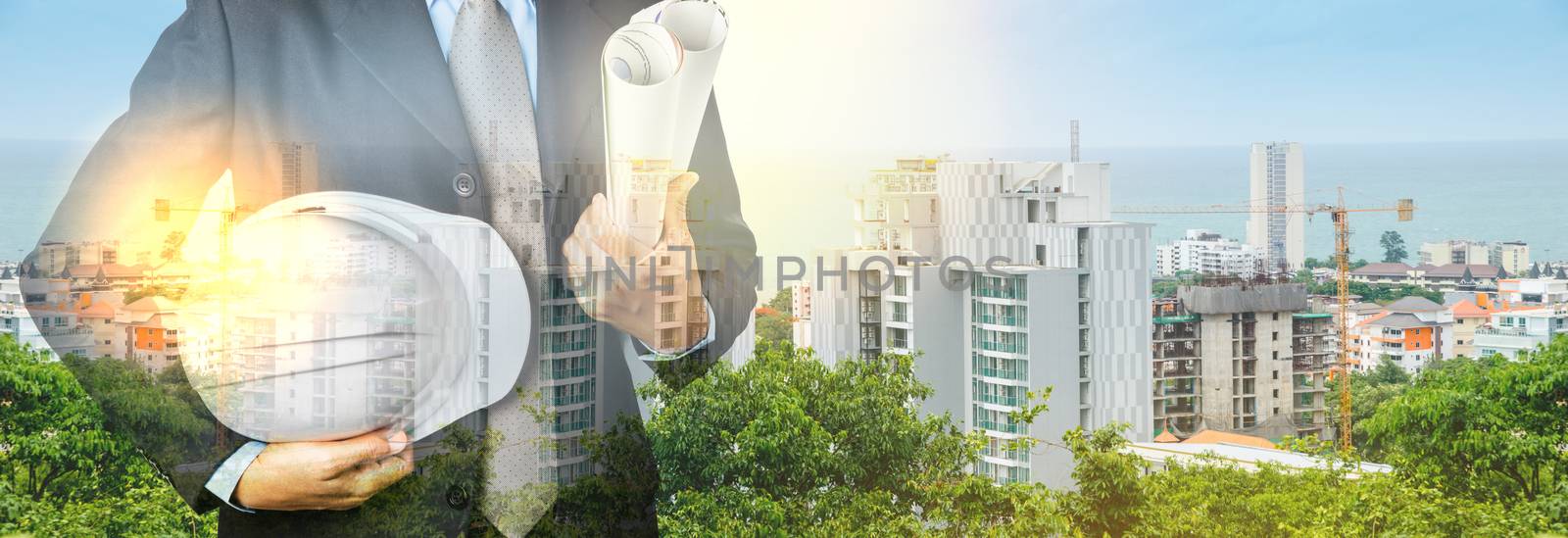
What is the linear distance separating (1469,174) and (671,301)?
193 cm

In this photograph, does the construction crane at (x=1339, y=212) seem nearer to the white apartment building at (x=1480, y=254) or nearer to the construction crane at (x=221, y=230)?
the white apartment building at (x=1480, y=254)

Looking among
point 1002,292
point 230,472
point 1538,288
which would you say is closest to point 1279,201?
point 1538,288

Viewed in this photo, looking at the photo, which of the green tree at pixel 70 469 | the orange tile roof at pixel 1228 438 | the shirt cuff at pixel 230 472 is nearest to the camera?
the shirt cuff at pixel 230 472

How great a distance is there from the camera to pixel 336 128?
4.71 feet

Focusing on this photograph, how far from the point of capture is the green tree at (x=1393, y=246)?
2.56 metres

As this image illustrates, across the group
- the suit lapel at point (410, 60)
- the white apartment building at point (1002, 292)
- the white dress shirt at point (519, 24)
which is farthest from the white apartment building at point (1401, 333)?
the suit lapel at point (410, 60)

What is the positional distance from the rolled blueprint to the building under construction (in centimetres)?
144

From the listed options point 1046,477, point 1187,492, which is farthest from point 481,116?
point 1187,492

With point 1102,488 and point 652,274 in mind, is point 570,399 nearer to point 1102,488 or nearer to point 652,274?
point 652,274

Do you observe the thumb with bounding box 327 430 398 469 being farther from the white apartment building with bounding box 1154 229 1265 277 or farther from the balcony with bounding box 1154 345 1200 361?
the balcony with bounding box 1154 345 1200 361

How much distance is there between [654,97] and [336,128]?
17.6 inches

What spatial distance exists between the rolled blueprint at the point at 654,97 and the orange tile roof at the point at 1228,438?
5.93ft

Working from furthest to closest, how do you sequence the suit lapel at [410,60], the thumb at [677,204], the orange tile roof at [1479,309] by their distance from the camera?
the orange tile roof at [1479,309] → the thumb at [677,204] → the suit lapel at [410,60]

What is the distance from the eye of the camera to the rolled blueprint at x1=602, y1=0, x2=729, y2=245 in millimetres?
1651
